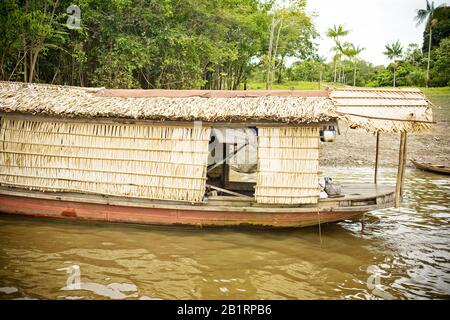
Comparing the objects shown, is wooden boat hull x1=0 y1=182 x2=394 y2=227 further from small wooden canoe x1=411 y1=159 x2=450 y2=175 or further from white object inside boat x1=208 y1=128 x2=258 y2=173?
small wooden canoe x1=411 y1=159 x2=450 y2=175

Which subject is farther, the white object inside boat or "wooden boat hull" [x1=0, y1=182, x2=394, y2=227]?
the white object inside boat

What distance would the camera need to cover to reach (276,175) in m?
6.30

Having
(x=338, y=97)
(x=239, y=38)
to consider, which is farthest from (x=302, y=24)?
(x=338, y=97)

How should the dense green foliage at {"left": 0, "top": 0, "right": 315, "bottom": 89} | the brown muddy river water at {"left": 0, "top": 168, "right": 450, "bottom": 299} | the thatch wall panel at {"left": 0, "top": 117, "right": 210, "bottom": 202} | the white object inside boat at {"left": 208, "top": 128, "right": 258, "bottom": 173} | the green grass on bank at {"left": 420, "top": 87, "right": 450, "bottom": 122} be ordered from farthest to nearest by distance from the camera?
the green grass on bank at {"left": 420, "top": 87, "right": 450, "bottom": 122}
the dense green foliage at {"left": 0, "top": 0, "right": 315, "bottom": 89}
the white object inside boat at {"left": 208, "top": 128, "right": 258, "bottom": 173}
the thatch wall panel at {"left": 0, "top": 117, "right": 210, "bottom": 202}
the brown muddy river water at {"left": 0, "top": 168, "right": 450, "bottom": 299}

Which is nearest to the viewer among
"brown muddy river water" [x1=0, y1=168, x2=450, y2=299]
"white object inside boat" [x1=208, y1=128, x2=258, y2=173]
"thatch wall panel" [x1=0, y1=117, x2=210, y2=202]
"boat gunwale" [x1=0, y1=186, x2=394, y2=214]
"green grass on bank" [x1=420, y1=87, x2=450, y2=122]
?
"brown muddy river water" [x1=0, y1=168, x2=450, y2=299]

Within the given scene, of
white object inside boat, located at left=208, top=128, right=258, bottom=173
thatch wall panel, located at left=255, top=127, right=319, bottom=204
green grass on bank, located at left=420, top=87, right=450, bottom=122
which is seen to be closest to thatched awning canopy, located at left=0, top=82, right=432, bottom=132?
thatch wall panel, located at left=255, top=127, right=319, bottom=204

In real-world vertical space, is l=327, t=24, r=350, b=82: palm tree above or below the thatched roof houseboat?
above

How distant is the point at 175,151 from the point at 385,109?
12.9 feet

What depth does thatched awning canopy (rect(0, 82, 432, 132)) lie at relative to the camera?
19.9 feet

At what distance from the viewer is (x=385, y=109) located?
6.25 m

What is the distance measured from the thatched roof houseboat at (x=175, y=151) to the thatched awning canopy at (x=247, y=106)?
0.8 inches

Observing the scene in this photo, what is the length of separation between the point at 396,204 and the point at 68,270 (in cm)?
578
